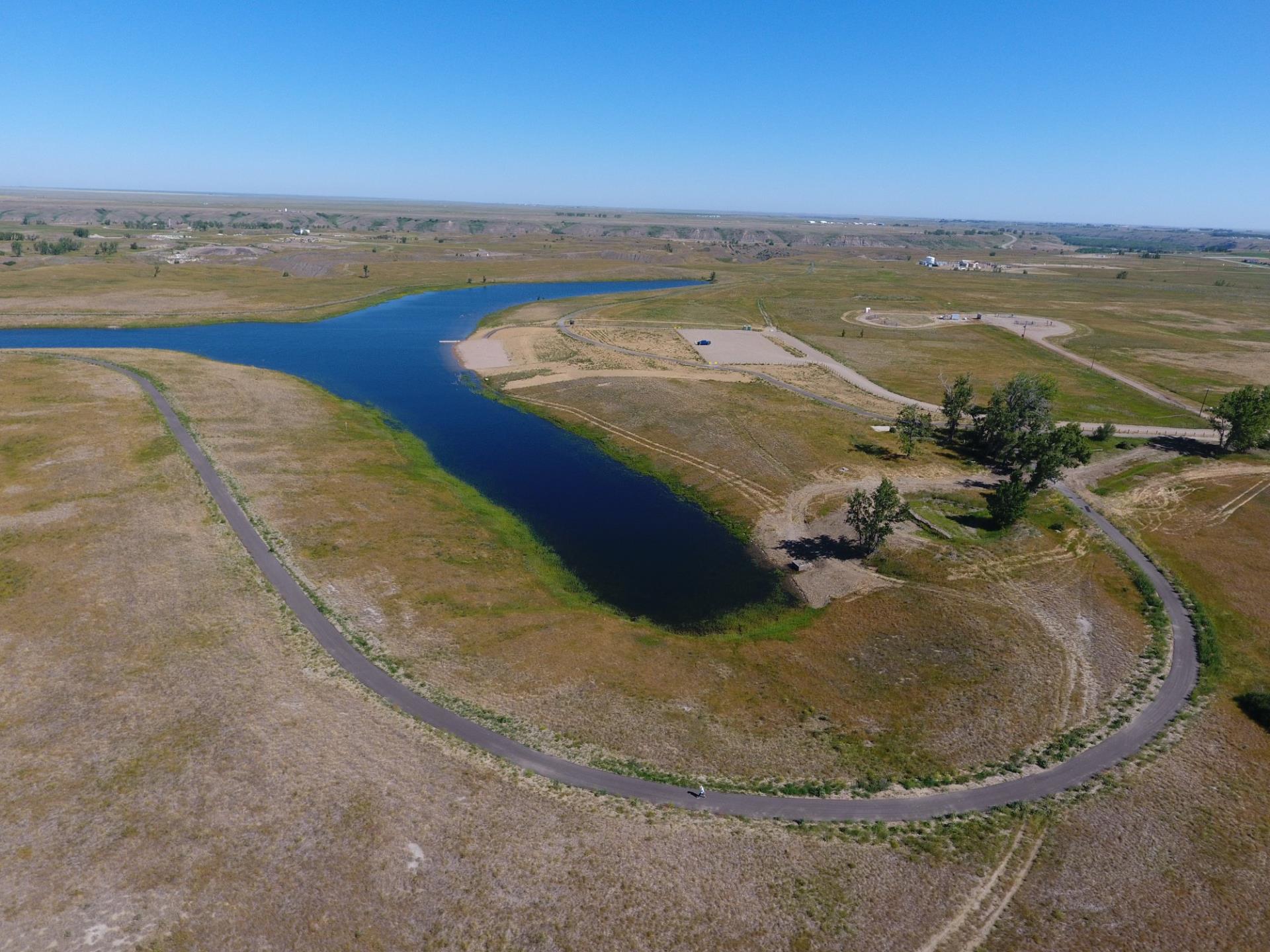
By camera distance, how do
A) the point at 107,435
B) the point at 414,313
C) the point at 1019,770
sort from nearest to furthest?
the point at 1019,770 < the point at 107,435 < the point at 414,313

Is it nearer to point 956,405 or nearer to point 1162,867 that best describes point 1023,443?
point 956,405

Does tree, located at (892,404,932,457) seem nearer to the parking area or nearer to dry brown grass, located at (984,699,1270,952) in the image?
the parking area

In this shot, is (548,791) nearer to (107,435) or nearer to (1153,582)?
(1153,582)

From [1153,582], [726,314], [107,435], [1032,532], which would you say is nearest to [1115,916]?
[1153,582]

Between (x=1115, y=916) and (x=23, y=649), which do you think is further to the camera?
(x=23, y=649)

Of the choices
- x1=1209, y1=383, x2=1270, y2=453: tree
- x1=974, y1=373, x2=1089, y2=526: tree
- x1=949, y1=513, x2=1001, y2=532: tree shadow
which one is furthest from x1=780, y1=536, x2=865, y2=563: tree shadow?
Answer: x1=1209, y1=383, x2=1270, y2=453: tree

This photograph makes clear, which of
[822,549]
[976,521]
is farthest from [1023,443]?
[822,549]

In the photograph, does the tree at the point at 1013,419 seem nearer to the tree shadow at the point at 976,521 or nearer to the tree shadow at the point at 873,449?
the tree shadow at the point at 873,449

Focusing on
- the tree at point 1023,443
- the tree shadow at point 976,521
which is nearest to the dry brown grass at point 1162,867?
the tree shadow at point 976,521
